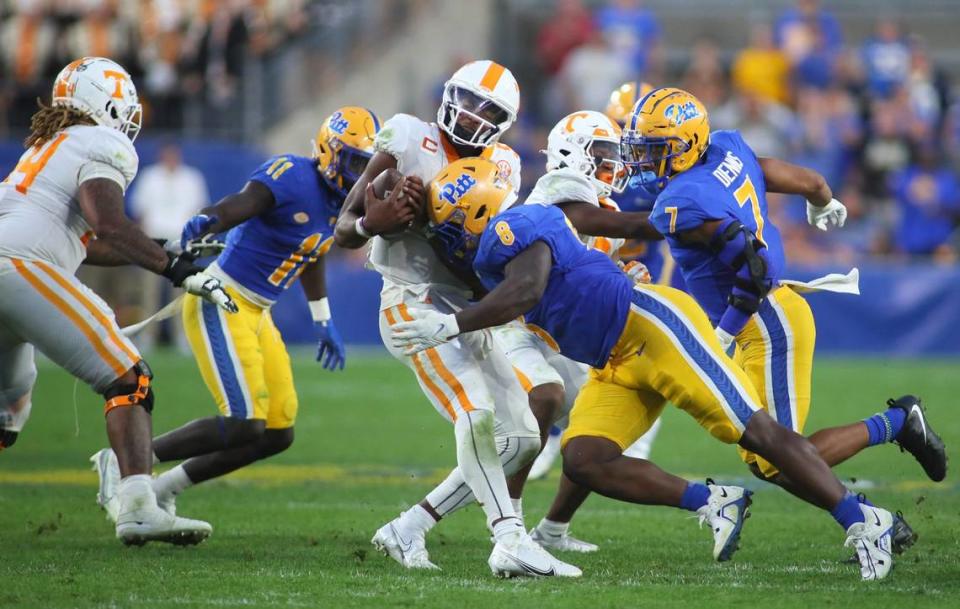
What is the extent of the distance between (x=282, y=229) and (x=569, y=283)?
1.80 meters

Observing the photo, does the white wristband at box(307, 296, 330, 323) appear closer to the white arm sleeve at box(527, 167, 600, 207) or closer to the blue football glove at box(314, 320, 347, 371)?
the blue football glove at box(314, 320, 347, 371)

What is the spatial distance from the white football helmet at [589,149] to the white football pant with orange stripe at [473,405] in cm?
118

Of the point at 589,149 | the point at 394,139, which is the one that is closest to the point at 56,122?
the point at 394,139

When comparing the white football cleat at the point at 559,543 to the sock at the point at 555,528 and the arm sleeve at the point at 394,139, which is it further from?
the arm sleeve at the point at 394,139

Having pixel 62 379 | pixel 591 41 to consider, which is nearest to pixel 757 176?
pixel 62 379

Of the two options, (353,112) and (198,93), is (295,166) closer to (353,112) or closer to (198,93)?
(353,112)

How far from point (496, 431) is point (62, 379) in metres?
8.33

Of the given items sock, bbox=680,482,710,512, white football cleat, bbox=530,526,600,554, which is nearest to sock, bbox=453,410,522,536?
sock, bbox=680,482,710,512

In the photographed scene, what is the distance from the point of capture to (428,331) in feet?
15.9

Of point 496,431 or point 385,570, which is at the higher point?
point 496,431

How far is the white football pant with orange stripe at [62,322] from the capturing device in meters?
5.31

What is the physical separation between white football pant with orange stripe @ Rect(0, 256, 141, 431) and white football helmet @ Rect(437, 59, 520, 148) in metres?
1.52

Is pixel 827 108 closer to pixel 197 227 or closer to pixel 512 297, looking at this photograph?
pixel 197 227

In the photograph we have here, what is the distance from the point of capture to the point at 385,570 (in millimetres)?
5207
